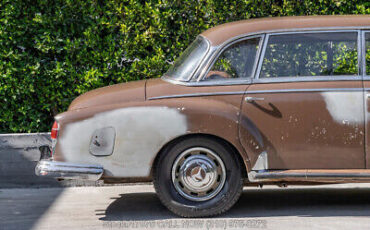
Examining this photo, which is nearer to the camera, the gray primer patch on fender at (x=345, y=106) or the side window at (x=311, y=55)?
the gray primer patch on fender at (x=345, y=106)

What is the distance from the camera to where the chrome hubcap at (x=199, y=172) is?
696cm

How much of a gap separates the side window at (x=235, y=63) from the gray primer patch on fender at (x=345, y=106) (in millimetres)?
755

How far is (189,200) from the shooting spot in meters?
7.03

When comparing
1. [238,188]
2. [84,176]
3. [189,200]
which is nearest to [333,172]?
[238,188]

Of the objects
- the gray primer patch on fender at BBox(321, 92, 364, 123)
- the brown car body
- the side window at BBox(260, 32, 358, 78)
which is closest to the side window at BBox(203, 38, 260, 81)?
the side window at BBox(260, 32, 358, 78)

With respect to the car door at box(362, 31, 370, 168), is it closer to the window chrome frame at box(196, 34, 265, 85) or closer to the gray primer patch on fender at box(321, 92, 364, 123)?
the gray primer patch on fender at box(321, 92, 364, 123)

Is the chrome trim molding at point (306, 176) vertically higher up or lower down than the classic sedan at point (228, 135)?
lower down

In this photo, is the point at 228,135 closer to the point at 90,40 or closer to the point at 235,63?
the point at 235,63

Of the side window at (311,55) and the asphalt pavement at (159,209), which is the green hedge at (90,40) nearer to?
the asphalt pavement at (159,209)

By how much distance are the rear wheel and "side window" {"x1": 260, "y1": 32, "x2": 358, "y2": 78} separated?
0.88 meters

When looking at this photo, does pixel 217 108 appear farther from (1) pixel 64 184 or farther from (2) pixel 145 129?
(1) pixel 64 184

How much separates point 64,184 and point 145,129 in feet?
7.44

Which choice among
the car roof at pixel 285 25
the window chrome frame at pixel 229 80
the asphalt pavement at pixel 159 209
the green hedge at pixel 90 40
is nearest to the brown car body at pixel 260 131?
the window chrome frame at pixel 229 80

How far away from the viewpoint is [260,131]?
272 inches
